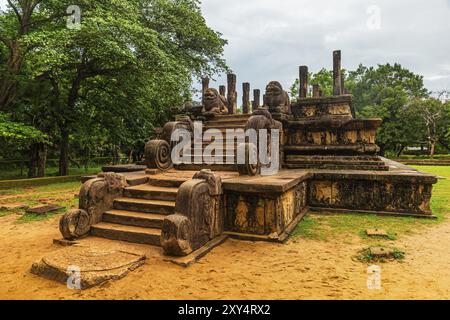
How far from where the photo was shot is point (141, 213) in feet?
14.6

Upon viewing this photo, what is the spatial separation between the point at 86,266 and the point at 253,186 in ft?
7.60

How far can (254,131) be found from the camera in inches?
217

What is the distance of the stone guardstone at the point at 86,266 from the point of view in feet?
9.35

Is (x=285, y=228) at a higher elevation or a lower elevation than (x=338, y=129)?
lower

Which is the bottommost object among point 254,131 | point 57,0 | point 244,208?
point 244,208

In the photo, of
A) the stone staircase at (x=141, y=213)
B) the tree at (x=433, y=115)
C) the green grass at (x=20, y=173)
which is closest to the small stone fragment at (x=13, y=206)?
the stone staircase at (x=141, y=213)

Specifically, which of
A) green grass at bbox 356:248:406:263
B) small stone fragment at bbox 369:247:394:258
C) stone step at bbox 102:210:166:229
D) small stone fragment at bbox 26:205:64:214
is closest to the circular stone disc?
stone step at bbox 102:210:166:229

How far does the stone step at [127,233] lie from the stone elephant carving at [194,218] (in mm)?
446

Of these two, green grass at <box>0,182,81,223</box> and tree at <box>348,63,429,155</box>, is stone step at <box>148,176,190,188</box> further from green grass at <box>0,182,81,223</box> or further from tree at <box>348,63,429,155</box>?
tree at <box>348,63,429,155</box>

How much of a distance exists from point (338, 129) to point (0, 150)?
1504cm

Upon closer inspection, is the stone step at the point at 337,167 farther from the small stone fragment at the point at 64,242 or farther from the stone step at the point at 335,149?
the small stone fragment at the point at 64,242

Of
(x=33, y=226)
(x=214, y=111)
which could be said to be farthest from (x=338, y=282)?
(x=214, y=111)

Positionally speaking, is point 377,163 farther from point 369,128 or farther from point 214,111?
point 214,111

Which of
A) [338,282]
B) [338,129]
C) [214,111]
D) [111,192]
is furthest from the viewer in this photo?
[214,111]
